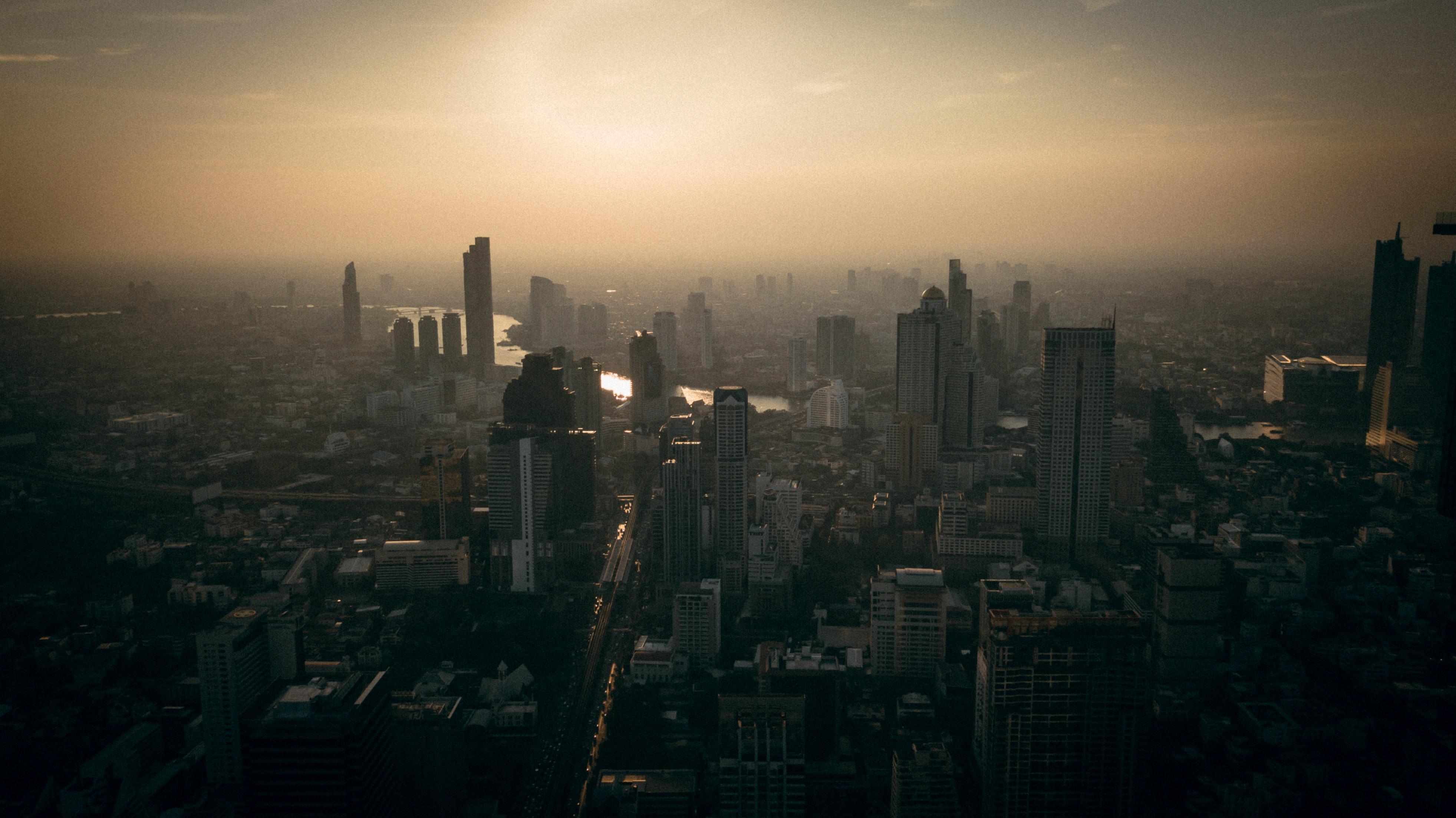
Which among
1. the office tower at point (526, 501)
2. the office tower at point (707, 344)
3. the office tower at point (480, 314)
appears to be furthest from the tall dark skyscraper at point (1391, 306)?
the office tower at point (707, 344)

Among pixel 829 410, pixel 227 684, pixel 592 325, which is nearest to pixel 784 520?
pixel 227 684

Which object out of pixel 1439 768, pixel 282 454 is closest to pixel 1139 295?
pixel 1439 768

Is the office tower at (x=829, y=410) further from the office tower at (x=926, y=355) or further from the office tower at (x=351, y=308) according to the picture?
the office tower at (x=351, y=308)

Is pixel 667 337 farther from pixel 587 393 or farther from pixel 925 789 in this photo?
pixel 925 789

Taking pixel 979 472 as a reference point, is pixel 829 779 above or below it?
below

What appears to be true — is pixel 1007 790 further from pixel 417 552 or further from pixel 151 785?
pixel 417 552

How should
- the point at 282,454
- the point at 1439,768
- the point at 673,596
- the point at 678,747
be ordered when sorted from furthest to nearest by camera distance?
the point at 282,454 < the point at 673,596 < the point at 678,747 < the point at 1439,768
